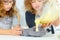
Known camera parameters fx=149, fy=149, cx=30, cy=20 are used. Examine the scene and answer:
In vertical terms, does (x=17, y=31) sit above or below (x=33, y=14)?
below

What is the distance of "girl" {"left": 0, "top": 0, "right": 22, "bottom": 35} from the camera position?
41.9 inches

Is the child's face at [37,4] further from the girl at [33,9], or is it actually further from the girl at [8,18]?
the girl at [8,18]

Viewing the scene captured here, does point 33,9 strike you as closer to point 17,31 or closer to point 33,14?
point 33,14

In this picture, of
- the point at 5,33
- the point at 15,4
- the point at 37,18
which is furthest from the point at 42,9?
the point at 5,33

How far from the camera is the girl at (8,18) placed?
1.06 m

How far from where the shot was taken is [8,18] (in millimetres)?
1080

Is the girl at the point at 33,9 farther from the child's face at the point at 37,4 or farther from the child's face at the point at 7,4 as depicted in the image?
the child's face at the point at 7,4

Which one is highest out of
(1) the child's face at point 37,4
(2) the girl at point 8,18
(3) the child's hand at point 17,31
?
(1) the child's face at point 37,4

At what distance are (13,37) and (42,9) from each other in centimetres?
29

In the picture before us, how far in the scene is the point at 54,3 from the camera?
106cm

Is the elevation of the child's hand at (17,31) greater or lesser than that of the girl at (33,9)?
lesser

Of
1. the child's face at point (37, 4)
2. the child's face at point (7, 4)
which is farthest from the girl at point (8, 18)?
the child's face at point (37, 4)

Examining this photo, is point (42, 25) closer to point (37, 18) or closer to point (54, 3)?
point (37, 18)

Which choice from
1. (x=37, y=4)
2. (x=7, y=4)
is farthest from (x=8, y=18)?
(x=37, y=4)
